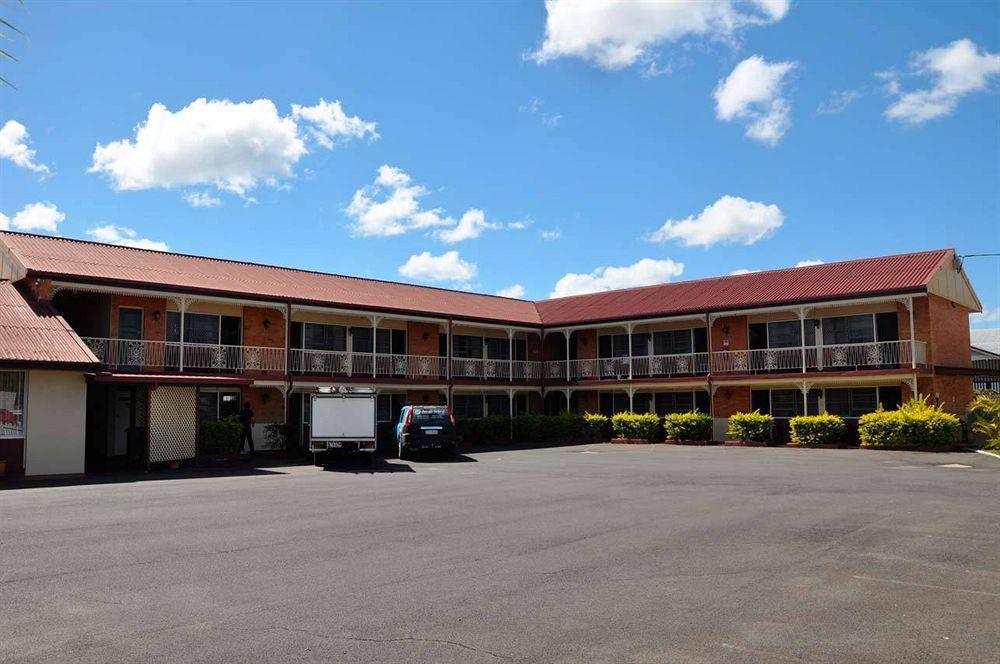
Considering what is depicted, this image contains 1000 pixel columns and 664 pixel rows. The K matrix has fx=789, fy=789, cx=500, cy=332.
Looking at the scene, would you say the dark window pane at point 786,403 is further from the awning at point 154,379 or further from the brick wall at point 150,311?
the brick wall at point 150,311

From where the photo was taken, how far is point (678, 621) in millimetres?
5883

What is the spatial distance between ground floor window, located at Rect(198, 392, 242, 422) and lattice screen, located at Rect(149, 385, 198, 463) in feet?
13.0

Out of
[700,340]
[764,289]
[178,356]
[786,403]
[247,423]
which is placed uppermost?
[764,289]

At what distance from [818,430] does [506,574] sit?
20.6 meters

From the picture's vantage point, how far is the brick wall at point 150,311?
23.2 metres

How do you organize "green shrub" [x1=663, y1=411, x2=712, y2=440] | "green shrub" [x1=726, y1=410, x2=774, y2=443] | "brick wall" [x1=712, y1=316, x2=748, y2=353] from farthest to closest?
"brick wall" [x1=712, y1=316, x2=748, y2=353], "green shrub" [x1=663, y1=411, x2=712, y2=440], "green shrub" [x1=726, y1=410, x2=774, y2=443]

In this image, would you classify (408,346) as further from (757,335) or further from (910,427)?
(910,427)

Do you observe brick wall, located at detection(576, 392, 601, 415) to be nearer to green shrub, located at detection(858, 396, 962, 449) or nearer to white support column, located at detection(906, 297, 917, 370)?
green shrub, located at detection(858, 396, 962, 449)

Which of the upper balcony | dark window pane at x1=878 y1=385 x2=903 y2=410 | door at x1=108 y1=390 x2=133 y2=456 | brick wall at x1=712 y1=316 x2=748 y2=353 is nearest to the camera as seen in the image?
door at x1=108 y1=390 x2=133 y2=456

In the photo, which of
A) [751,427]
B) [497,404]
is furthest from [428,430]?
[497,404]

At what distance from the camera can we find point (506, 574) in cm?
745

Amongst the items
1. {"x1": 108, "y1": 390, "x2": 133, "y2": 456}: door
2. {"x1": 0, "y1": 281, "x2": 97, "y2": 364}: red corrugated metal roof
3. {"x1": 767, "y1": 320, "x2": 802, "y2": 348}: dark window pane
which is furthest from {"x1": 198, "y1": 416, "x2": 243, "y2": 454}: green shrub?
{"x1": 767, "y1": 320, "x2": 802, "y2": 348}: dark window pane

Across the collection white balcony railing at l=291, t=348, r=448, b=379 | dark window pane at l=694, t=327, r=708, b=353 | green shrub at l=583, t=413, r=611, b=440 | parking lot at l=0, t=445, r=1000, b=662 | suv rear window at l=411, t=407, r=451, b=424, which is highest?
dark window pane at l=694, t=327, r=708, b=353

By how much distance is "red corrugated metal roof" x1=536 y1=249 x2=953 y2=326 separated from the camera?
2708 centimetres
